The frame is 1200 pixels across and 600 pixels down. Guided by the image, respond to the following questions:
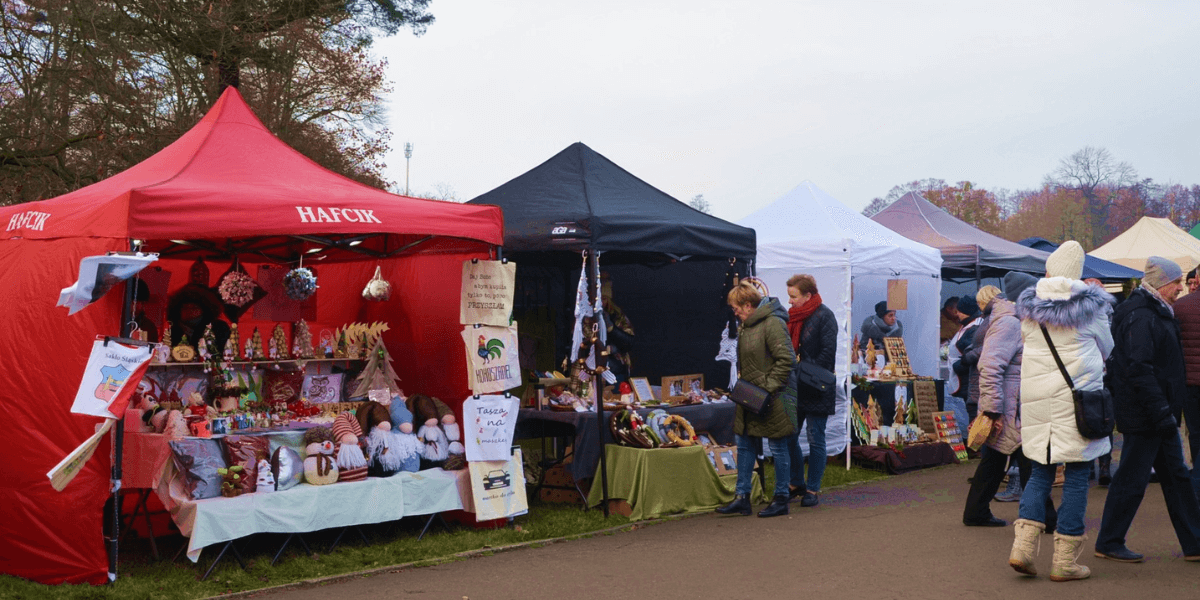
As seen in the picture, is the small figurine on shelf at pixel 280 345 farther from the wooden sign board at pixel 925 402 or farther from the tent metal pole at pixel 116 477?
the wooden sign board at pixel 925 402

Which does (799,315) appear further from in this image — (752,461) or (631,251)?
(631,251)

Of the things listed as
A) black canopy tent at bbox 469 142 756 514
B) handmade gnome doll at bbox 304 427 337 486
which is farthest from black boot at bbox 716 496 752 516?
handmade gnome doll at bbox 304 427 337 486

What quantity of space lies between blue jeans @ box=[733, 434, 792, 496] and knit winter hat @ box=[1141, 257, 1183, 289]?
8.83 feet

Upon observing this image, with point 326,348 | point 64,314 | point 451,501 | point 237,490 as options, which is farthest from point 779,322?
point 64,314

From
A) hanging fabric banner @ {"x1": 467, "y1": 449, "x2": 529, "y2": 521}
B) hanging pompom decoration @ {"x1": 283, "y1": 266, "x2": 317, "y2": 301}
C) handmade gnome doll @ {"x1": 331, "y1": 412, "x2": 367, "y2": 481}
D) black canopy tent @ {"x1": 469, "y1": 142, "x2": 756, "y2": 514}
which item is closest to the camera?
handmade gnome doll @ {"x1": 331, "y1": 412, "x2": 367, "y2": 481}

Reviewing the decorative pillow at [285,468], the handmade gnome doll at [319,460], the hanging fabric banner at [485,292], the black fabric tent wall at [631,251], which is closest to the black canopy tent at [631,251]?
the black fabric tent wall at [631,251]

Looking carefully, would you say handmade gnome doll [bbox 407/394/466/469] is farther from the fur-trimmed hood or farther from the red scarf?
the fur-trimmed hood

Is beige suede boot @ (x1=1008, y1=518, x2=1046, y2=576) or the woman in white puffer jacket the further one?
beige suede boot @ (x1=1008, y1=518, x2=1046, y2=576)

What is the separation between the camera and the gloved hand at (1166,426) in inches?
214

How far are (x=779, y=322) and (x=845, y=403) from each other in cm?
297

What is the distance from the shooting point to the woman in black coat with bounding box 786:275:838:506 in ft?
Result: 26.1

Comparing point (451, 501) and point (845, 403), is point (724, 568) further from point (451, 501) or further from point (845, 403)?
point (845, 403)

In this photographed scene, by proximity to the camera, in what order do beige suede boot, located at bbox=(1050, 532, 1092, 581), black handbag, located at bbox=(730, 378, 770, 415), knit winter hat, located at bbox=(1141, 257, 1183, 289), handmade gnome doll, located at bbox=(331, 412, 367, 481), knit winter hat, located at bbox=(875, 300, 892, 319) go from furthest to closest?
knit winter hat, located at bbox=(875, 300, 892, 319)
black handbag, located at bbox=(730, 378, 770, 415)
handmade gnome doll, located at bbox=(331, 412, 367, 481)
knit winter hat, located at bbox=(1141, 257, 1183, 289)
beige suede boot, located at bbox=(1050, 532, 1092, 581)

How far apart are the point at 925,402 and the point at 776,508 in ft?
12.9
